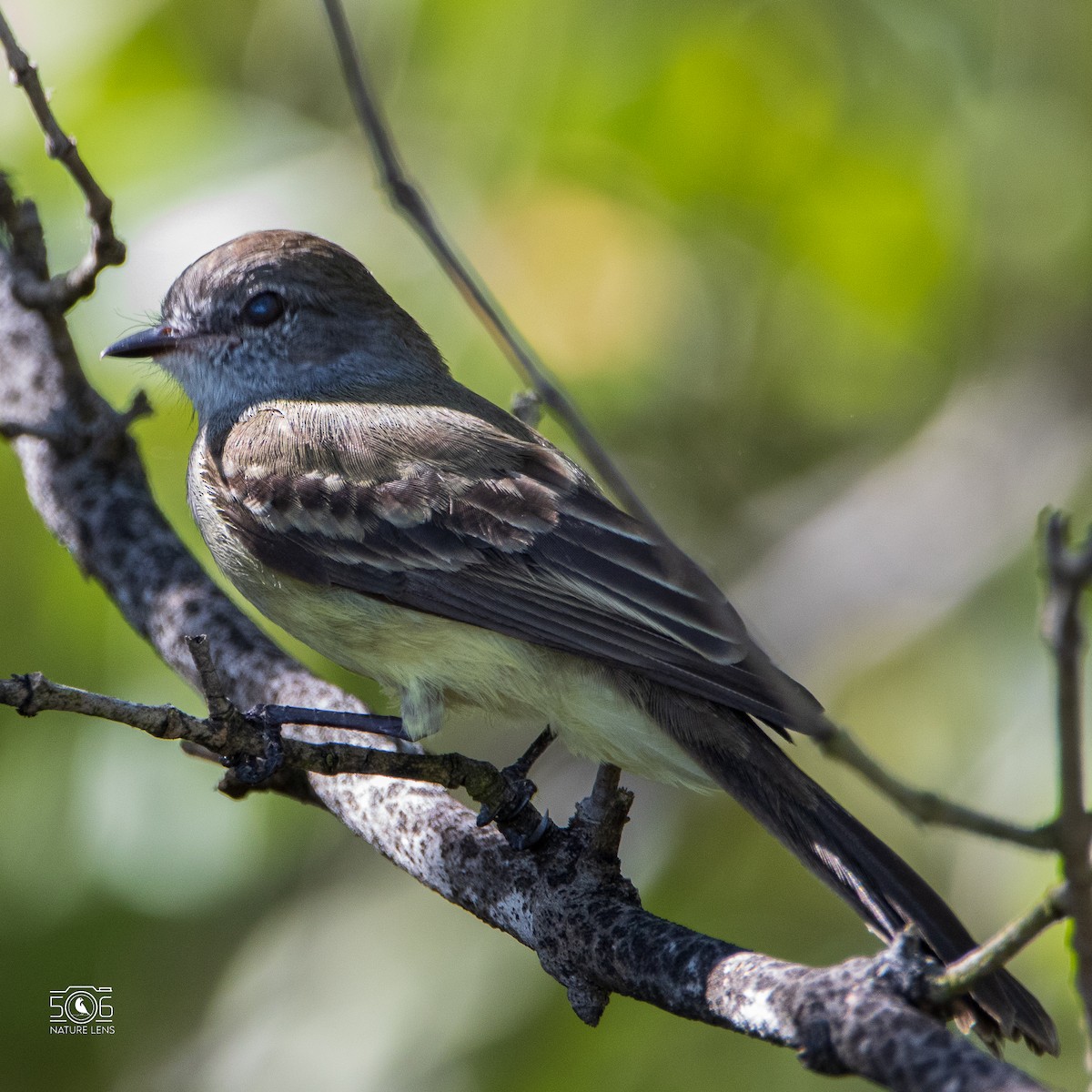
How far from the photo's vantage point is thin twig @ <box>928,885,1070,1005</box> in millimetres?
1733

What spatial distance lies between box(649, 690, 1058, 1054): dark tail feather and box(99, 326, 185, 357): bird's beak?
7.30ft

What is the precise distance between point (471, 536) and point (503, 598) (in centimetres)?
24

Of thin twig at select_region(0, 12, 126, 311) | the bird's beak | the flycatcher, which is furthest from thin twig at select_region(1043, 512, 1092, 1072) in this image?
the bird's beak

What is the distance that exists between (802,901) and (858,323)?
2.08 metres

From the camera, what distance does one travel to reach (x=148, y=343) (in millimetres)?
4707

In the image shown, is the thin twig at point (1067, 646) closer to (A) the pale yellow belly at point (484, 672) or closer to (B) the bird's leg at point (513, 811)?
(B) the bird's leg at point (513, 811)

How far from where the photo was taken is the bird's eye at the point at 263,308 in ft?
16.0

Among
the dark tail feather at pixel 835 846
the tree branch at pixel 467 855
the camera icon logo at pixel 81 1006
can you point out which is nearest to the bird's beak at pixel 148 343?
the tree branch at pixel 467 855

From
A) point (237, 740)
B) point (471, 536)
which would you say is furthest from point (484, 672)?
point (237, 740)

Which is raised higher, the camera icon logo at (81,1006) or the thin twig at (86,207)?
the thin twig at (86,207)

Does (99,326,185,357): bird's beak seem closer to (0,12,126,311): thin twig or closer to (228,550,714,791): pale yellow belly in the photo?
(0,12,126,311): thin twig

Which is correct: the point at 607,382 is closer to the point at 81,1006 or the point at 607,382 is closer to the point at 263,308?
the point at 263,308

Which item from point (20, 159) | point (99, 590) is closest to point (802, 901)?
point (99, 590)

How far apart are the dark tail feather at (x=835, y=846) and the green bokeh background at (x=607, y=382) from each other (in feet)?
2.07
